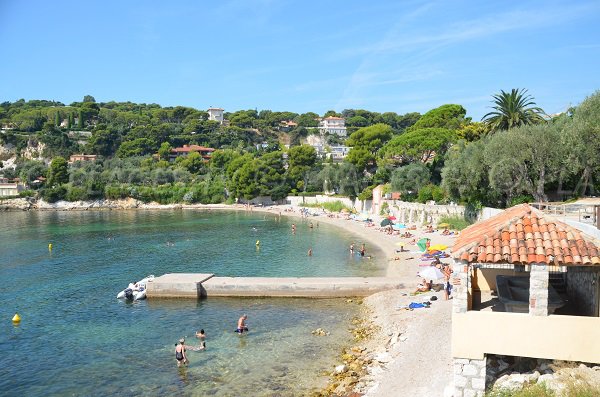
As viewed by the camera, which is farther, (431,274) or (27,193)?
(27,193)

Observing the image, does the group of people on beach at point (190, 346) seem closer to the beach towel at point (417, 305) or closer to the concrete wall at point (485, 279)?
the beach towel at point (417, 305)

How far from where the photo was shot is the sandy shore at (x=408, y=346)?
13898 mm

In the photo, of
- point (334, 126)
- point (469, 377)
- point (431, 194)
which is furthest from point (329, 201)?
point (334, 126)

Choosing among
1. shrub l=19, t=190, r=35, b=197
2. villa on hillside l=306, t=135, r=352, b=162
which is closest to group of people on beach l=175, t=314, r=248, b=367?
shrub l=19, t=190, r=35, b=197

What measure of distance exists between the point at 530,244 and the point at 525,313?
169cm

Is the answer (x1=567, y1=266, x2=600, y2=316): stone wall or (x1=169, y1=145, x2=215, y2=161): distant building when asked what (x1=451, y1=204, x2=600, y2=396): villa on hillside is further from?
(x1=169, y1=145, x2=215, y2=161): distant building

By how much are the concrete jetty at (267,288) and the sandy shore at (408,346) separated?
107 cm

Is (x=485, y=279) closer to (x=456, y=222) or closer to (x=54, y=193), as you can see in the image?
(x=456, y=222)

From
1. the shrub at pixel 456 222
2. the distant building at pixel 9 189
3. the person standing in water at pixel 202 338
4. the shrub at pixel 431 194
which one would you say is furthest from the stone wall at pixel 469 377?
the distant building at pixel 9 189

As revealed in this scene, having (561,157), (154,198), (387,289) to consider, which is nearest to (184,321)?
(387,289)

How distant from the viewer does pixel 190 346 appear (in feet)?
62.3

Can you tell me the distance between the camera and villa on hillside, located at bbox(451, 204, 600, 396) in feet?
34.0

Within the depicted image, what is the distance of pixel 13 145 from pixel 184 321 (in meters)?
134

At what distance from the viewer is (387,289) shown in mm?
25891
